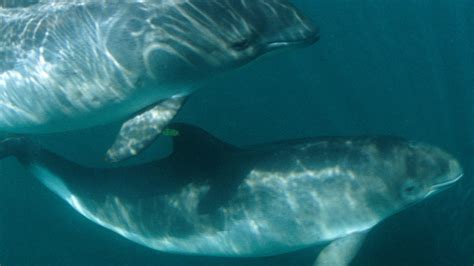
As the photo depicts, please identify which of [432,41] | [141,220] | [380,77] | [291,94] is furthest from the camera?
[432,41]

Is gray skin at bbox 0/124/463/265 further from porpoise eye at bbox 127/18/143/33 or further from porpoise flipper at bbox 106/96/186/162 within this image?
porpoise eye at bbox 127/18/143/33

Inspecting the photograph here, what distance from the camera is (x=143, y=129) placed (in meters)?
8.27

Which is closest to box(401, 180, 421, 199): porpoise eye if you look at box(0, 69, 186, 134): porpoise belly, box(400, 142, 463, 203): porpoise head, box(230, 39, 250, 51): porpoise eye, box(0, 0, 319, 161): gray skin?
box(400, 142, 463, 203): porpoise head

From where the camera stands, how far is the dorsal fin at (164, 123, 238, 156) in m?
8.73

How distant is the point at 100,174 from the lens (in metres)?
9.46

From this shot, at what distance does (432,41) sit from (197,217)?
2549 cm

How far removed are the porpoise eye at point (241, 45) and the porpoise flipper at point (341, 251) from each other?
3954 mm

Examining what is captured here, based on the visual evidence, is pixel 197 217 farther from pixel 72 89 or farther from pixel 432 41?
pixel 432 41

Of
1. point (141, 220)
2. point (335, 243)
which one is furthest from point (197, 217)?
point (335, 243)

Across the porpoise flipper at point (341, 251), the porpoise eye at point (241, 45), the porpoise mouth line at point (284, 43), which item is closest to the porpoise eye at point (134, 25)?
the porpoise eye at point (241, 45)

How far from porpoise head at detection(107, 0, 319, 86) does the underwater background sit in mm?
626

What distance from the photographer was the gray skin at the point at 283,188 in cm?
858

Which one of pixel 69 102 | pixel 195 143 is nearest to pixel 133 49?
pixel 69 102

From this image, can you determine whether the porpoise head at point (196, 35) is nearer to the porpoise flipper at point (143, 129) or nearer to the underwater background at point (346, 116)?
the porpoise flipper at point (143, 129)
